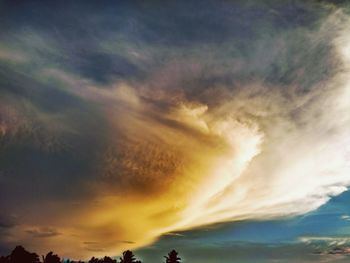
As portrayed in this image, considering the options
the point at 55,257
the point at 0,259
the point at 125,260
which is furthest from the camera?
the point at 125,260

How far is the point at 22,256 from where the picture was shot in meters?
82.3

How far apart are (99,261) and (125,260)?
710 centimetres

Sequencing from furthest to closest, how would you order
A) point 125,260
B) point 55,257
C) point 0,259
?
point 125,260 → point 55,257 → point 0,259

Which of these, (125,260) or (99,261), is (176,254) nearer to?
(125,260)

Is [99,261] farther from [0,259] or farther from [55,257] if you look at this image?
[0,259]

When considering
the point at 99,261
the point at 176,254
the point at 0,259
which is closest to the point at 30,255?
the point at 0,259

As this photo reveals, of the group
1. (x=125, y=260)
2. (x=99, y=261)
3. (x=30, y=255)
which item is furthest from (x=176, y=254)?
(x=30, y=255)

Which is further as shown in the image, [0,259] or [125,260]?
[125,260]

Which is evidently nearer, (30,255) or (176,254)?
(30,255)

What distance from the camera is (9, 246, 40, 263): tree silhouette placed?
81.7 m

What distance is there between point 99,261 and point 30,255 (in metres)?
18.5

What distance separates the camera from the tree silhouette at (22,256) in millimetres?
81688

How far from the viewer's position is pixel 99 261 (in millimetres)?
96812

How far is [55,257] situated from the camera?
3428 inches
